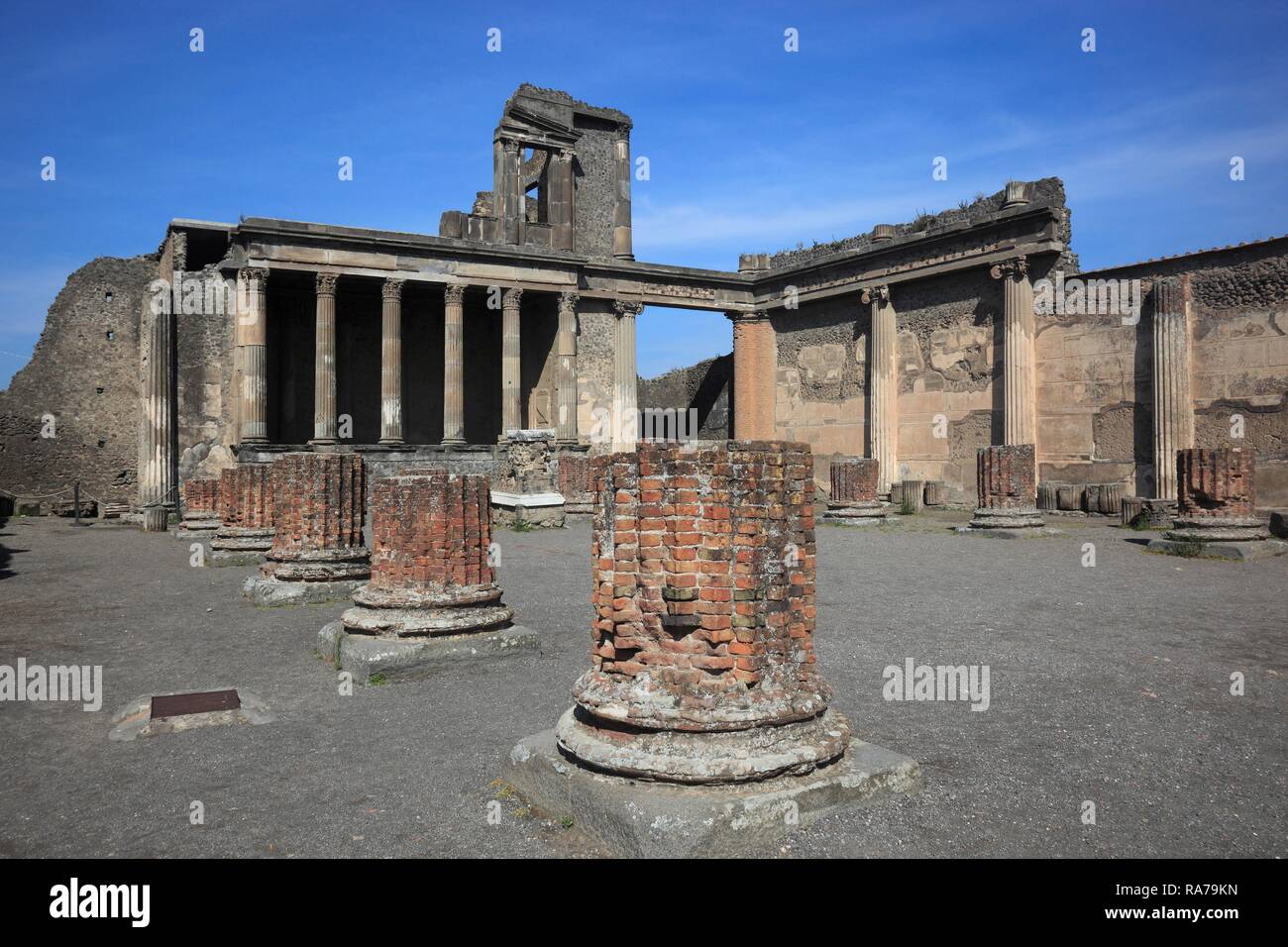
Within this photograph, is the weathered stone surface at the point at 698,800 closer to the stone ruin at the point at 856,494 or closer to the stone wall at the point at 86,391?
the stone ruin at the point at 856,494

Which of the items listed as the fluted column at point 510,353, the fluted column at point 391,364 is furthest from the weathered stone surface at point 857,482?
the fluted column at point 391,364

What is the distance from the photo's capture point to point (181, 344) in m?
23.6

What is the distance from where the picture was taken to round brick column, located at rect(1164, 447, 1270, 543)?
1139 centimetres

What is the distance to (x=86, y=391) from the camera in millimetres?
27125

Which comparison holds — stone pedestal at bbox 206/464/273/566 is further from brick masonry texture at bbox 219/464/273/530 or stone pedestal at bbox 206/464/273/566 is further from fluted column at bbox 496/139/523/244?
fluted column at bbox 496/139/523/244

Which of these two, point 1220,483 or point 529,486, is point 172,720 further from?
point 529,486

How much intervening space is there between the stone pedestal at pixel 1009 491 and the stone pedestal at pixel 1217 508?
7.77 feet

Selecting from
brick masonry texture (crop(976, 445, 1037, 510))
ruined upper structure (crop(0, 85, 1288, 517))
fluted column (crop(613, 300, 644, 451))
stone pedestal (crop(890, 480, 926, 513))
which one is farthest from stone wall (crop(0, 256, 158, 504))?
brick masonry texture (crop(976, 445, 1037, 510))

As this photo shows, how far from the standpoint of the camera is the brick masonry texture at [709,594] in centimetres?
350

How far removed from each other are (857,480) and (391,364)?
13782mm

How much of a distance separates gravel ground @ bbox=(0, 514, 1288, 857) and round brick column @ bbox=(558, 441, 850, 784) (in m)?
0.41

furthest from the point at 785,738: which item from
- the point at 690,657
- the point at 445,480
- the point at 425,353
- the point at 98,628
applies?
the point at 425,353
